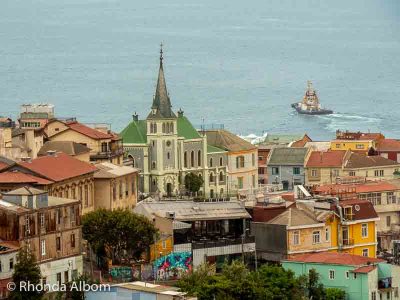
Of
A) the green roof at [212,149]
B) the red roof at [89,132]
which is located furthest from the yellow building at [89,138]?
the green roof at [212,149]

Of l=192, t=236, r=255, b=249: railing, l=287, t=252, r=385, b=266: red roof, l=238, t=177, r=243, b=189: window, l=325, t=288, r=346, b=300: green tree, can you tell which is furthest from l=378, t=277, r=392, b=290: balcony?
l=238, t=177, r=243, b=189: window

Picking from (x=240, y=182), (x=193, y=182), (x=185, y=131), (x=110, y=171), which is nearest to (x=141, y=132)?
(x=185, y=131)

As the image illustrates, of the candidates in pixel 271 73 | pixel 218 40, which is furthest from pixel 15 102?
pixel 218 40

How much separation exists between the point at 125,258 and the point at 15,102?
58063 millimetres

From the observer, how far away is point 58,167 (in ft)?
116

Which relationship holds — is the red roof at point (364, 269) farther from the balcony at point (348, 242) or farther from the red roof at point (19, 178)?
the red roof at point (19, 178)

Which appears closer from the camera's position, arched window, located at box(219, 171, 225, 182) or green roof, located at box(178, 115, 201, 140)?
green roof, located at box(178, 115, 201, 140)

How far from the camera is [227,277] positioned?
30.4 meters

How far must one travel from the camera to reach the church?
4869cm

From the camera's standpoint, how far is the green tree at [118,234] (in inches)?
1284

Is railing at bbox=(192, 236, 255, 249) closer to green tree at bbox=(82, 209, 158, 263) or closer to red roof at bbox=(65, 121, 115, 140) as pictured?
green tree at bbox=(82, 209, 158, 263)

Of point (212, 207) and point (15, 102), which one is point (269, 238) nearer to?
point (212, 207)

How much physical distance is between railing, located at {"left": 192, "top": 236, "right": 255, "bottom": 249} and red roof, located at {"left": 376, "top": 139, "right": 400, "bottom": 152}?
58.4 feet

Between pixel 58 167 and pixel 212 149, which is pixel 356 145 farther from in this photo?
pixel 58 167
